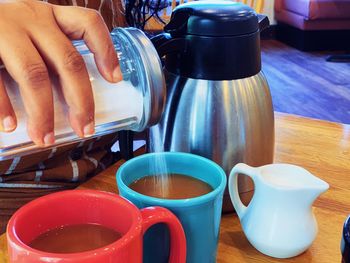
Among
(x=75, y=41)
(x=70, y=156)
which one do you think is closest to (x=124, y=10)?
(x=70, y=156)

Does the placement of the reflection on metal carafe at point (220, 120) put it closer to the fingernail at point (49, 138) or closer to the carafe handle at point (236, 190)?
the carafe handle at point (236, 190)

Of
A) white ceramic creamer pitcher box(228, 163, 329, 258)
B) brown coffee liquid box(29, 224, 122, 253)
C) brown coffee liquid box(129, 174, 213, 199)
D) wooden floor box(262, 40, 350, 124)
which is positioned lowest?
wooden floor box(262, 40, 350, 124)

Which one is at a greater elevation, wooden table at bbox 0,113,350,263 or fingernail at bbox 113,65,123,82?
fingernail at bbox 113,65,123,82

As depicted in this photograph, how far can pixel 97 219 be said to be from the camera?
1.30ft

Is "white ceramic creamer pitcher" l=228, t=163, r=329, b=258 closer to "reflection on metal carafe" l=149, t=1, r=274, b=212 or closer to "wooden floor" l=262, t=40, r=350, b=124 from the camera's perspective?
"reflection on metal carafe" l=149, t=1, r=274, b=212

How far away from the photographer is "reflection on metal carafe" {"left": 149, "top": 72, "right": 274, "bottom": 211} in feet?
1.77

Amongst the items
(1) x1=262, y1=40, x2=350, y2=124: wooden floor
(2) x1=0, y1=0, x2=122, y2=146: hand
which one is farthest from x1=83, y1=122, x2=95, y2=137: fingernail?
(1) x1=262, y1=40, x2=350, y2=124: wooden floor

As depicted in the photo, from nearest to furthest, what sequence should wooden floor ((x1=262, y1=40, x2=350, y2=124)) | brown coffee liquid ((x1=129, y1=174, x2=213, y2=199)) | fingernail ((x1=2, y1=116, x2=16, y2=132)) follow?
1. fingernail ((x1=2, y1=116, x2=16, y2=132))
2. brown coffee liquid ((x1=129, y1=174, x2=213, y2=199))
3. wooden floor ((x1=262, y1=40, x2=350, y2=124))

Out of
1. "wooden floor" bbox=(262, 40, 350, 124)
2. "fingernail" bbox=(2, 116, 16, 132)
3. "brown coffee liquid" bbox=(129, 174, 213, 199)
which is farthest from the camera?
"wooden floor" bbox=(262, 40, 350, 124)

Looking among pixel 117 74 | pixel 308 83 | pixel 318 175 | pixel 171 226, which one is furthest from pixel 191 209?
pixel 308 83

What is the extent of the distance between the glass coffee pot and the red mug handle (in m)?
0.09

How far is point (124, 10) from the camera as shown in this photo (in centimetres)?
83

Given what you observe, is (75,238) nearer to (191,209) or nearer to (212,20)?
(191,209)

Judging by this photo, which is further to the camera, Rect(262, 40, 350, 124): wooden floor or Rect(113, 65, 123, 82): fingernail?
Rect(262, 40, 350, 124): wooden floor
